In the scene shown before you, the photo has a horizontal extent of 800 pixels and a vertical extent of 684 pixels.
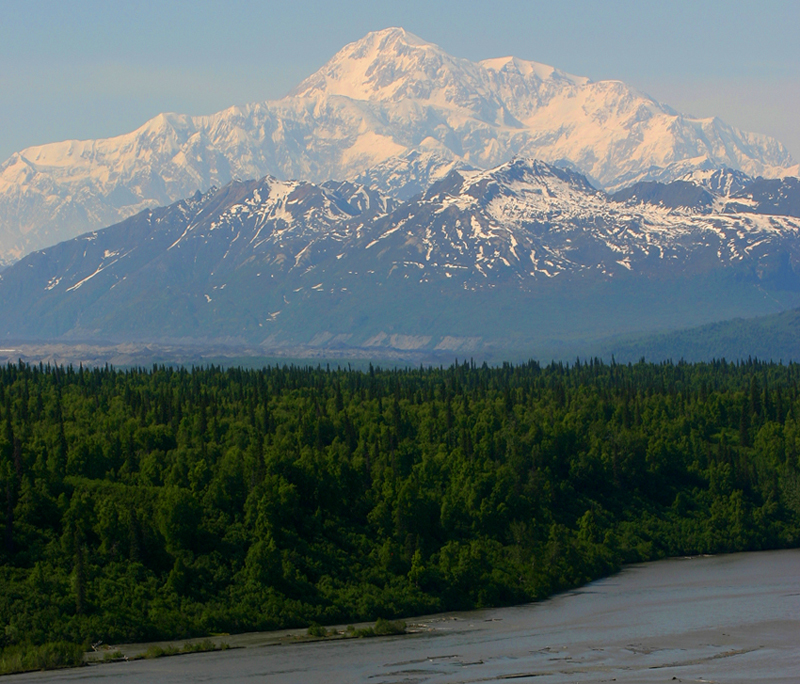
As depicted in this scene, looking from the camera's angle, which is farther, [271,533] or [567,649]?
[271,533]

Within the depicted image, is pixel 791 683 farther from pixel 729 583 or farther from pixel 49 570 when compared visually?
pixel 49 570

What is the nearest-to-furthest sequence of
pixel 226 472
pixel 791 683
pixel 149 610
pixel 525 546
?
pixel 791 683 → pixel 149 610 → pixel 226 472 → pixel 525 546

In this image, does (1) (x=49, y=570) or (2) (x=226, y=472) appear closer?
(1) (x=49, y=570)

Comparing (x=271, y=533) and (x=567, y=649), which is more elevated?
(x=271, y=533)

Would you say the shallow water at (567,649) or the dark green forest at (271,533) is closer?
the shallow water at (567,649)

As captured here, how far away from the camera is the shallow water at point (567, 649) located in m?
116

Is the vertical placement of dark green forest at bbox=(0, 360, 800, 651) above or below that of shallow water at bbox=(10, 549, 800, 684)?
above

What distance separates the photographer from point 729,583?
547 feet

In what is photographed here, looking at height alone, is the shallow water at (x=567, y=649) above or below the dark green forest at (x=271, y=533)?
below

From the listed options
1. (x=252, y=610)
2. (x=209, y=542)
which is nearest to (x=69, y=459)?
(x=209, y=542)

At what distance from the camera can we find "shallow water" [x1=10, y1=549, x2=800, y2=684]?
116 meters

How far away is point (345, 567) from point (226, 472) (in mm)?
19471

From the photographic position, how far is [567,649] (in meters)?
128

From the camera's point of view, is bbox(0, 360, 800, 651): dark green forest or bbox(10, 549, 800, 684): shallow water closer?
bbox(10, 549, 800, 684): shallow water
